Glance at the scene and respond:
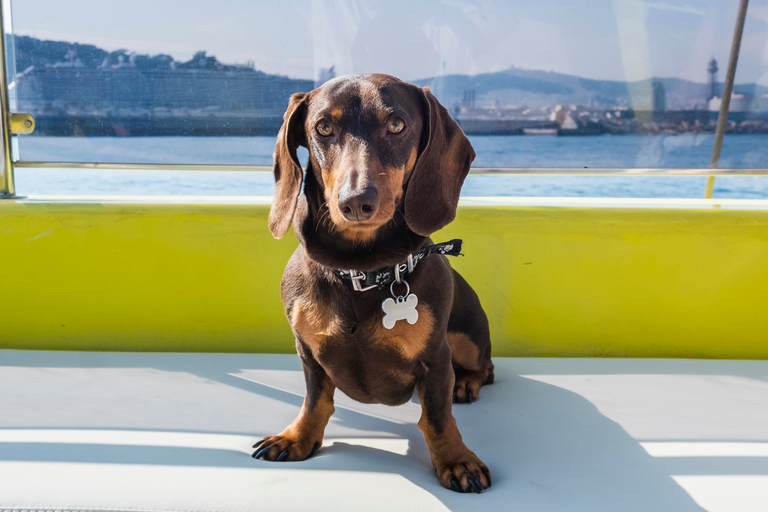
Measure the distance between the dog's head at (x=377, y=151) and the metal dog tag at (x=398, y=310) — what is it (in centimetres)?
17

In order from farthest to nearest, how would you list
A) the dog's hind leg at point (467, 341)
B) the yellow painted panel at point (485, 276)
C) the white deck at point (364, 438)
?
the yellow painted panel at point (485, 276) → the dog's hind leg at point (467, 341) → the white deck at point (364, 438)

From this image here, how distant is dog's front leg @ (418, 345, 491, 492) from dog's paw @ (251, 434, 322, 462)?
292 millimetres

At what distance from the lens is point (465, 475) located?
141 cm

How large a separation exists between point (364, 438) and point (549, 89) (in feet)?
5.48

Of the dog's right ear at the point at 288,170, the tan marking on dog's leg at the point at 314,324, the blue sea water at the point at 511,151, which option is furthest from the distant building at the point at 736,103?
the tan marking on dog's leg at the point at 314,324

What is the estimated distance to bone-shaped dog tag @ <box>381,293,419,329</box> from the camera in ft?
4.84

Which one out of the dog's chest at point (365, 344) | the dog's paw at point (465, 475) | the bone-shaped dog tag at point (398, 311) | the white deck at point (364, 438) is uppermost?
the bone-shaped dog tag at point (398, 311)

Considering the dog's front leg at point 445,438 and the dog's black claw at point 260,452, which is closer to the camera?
the dog's front leg at point 445,438

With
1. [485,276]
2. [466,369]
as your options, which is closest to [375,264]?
[466,369]

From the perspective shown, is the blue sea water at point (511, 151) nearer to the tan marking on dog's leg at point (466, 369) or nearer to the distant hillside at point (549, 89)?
the distant hillside at point (549, 89)

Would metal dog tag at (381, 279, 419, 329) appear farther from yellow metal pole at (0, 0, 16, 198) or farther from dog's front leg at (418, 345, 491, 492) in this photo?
yellow metal pole at (0, 0, 16, 198)

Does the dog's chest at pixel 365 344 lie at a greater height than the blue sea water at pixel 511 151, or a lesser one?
lesser

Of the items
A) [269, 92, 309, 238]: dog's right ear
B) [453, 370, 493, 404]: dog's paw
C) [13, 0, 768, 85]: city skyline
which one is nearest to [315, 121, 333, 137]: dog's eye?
[269, 92, 309, 238]: dog's right ear

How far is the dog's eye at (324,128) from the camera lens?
4.78 feet
